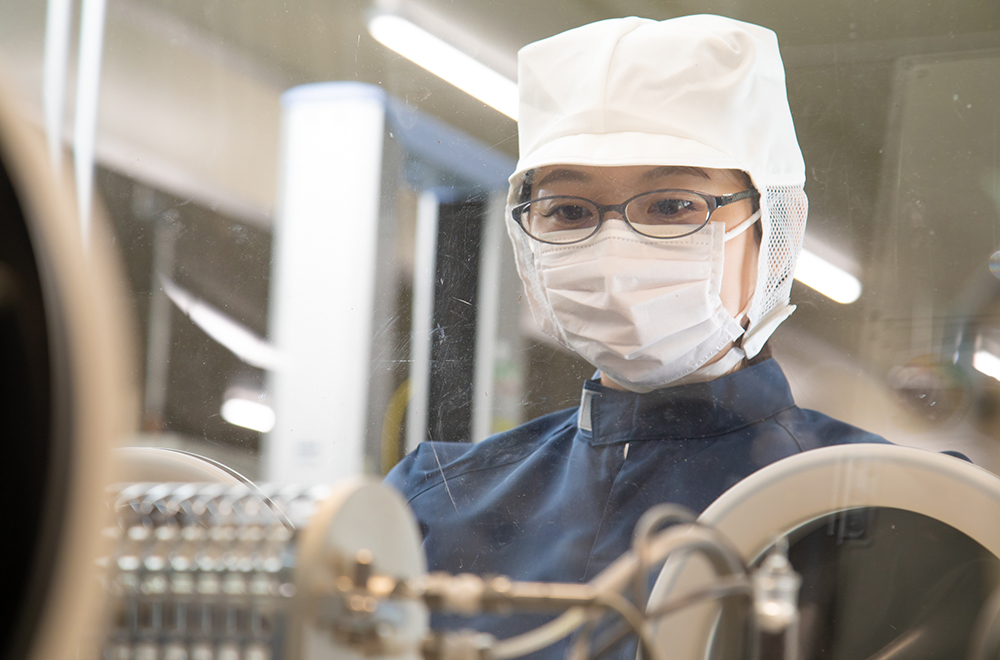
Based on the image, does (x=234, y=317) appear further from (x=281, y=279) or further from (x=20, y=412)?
(x=20, y=412)

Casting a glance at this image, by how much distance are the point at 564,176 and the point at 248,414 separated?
587 millimetres

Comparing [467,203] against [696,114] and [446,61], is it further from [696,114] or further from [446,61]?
[696,114]

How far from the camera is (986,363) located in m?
0.85

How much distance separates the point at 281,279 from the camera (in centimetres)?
118

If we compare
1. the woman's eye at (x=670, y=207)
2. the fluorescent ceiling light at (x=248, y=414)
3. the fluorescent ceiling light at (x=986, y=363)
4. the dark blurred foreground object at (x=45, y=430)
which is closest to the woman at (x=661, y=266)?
the woman's eye at (x=670, y=207)

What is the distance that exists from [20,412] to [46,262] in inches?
2.4

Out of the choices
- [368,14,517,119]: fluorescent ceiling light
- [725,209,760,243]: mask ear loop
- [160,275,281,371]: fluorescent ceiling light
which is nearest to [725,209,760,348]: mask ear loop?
[725,209,760,243]: mask ear loop

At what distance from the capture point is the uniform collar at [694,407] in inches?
36.5

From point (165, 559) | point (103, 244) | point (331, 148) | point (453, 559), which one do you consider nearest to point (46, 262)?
point (165, 559)

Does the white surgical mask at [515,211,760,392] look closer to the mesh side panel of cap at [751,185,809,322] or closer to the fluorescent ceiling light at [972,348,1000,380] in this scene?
the mesh side panel of cap at [751,185,809,322]

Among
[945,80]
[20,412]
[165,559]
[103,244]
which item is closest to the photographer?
[20,412]

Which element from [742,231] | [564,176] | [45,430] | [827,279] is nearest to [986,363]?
[827,279]

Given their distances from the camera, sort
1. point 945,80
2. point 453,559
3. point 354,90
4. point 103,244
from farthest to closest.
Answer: point 103,244, point 354,90, point 453,559, point 945,80

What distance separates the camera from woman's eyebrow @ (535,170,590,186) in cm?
95
